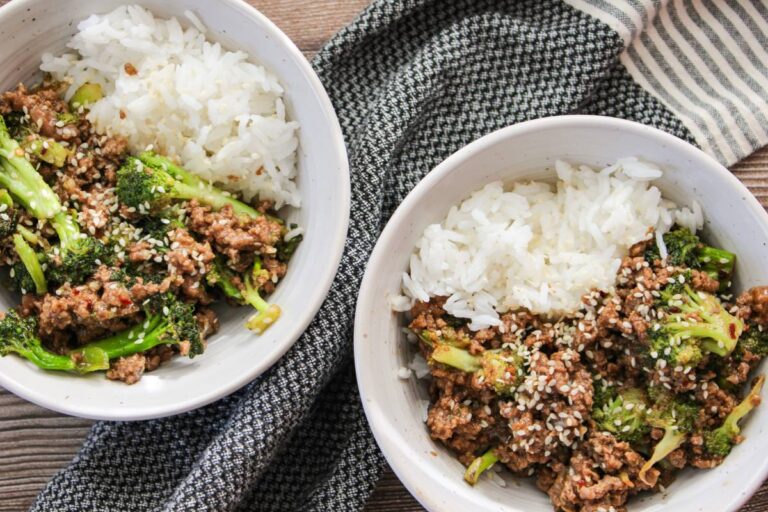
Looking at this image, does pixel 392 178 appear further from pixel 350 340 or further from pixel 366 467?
pixel 366 467

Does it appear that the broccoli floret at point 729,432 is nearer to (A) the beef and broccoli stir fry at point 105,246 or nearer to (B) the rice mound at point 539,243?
(B) the rice mound at point 539,243

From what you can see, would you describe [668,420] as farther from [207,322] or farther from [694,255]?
[207,322]

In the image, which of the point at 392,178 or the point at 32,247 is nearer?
the point at 32,247

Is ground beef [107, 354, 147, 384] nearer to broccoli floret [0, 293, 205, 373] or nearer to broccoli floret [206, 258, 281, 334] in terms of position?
broccoli floret [0, 293, 205, 373]

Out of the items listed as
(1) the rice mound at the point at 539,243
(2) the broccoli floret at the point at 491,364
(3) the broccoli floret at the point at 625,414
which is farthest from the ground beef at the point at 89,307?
(3) the broccoli floret at the point at 625,414

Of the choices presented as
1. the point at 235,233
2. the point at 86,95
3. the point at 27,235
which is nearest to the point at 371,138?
the point at 235,233

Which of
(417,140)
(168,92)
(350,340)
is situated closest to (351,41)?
(417,140)
